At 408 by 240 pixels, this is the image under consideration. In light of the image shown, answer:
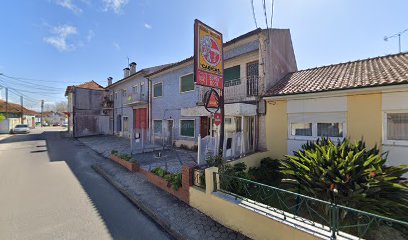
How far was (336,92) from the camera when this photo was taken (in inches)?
259

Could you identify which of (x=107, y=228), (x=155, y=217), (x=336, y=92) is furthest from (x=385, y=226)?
(x=107, y=228)

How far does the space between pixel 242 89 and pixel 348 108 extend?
4.28m

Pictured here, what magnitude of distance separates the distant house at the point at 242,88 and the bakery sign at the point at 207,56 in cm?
171

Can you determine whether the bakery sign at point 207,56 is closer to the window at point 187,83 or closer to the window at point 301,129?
the window at point 301,129

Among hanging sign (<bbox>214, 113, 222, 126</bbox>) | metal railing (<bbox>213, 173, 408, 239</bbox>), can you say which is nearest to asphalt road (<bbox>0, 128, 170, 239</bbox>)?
metal railing (<bbox>213, 173, 408, 239</bbox>)

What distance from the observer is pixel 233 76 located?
10.1 meters

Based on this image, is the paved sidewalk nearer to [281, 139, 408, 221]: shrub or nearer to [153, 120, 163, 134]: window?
[281, 139, 408, 221]: shrub

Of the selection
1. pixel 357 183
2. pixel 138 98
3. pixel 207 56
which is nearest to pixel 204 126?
pixel 207 56

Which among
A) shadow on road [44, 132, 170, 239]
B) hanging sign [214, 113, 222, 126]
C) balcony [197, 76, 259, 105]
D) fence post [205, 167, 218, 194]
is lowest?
shadow on road [44, 132, 170, 239]

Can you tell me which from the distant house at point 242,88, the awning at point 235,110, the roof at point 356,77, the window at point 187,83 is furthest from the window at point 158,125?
the roof at point 356,77

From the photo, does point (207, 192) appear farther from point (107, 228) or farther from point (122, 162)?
point (122, 162)

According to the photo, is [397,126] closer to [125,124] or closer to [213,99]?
[213,99]

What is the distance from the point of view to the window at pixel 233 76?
32.4 ft

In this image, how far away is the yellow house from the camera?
5.91m
